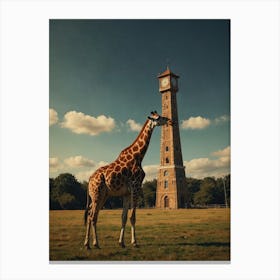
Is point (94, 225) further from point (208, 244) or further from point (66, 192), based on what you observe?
point (208, 244)

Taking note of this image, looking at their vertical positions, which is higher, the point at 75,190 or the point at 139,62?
the point at 139,62

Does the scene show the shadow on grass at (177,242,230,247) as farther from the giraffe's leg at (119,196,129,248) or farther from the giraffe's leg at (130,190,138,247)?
the giraffe's leg at (119,196,129,248)

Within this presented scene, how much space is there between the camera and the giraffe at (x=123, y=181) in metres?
6.67

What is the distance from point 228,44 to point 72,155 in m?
4.05

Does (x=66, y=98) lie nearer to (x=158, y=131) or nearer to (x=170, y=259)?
(x=158, y=131)

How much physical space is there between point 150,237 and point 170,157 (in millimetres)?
1990

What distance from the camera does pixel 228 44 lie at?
7.06 meters

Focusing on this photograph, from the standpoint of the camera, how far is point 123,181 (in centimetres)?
668

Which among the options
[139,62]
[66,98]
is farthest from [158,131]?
[66,98]

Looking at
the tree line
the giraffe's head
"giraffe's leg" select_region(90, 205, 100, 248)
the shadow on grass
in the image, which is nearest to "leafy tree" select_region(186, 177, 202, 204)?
the tree line

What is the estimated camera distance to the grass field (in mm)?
6492

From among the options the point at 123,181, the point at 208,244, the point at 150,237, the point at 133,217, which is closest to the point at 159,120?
the point at 123,181

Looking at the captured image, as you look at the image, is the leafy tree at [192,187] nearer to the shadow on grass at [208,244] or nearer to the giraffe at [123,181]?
the shadow on grass at [208,244]

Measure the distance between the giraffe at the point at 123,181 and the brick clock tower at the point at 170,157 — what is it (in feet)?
2.54
